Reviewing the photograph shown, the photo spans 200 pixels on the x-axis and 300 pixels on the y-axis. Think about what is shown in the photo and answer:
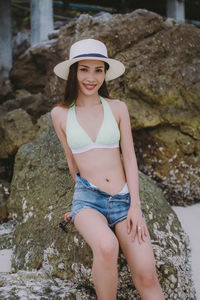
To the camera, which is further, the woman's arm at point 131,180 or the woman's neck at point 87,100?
the woman's neck at point 87,100

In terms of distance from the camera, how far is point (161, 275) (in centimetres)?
240

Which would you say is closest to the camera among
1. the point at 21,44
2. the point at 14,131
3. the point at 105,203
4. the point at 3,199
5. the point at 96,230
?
the point at 96,230

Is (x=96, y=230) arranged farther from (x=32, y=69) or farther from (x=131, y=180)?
(x=32, y=69)

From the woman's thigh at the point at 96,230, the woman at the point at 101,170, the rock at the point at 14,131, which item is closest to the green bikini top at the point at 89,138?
the woman at the point at 101,170

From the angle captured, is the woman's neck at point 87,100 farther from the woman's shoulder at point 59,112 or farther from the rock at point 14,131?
the rock at point 14,131

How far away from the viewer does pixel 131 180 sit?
2436 mm

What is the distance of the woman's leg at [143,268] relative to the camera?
6.67 feet

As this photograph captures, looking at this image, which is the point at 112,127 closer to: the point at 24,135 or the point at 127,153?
the point at 127,153

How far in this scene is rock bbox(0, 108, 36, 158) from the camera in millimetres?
4777

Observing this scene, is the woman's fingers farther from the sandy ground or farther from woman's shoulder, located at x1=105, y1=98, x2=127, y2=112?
woman's shoulder, located at x1=105, y1=98, x2=127, y2=112

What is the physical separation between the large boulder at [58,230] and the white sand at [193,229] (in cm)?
8

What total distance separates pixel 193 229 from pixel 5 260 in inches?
83.5

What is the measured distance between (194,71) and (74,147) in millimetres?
2838

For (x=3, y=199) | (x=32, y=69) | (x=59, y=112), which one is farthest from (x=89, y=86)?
(x=32, y=69)
